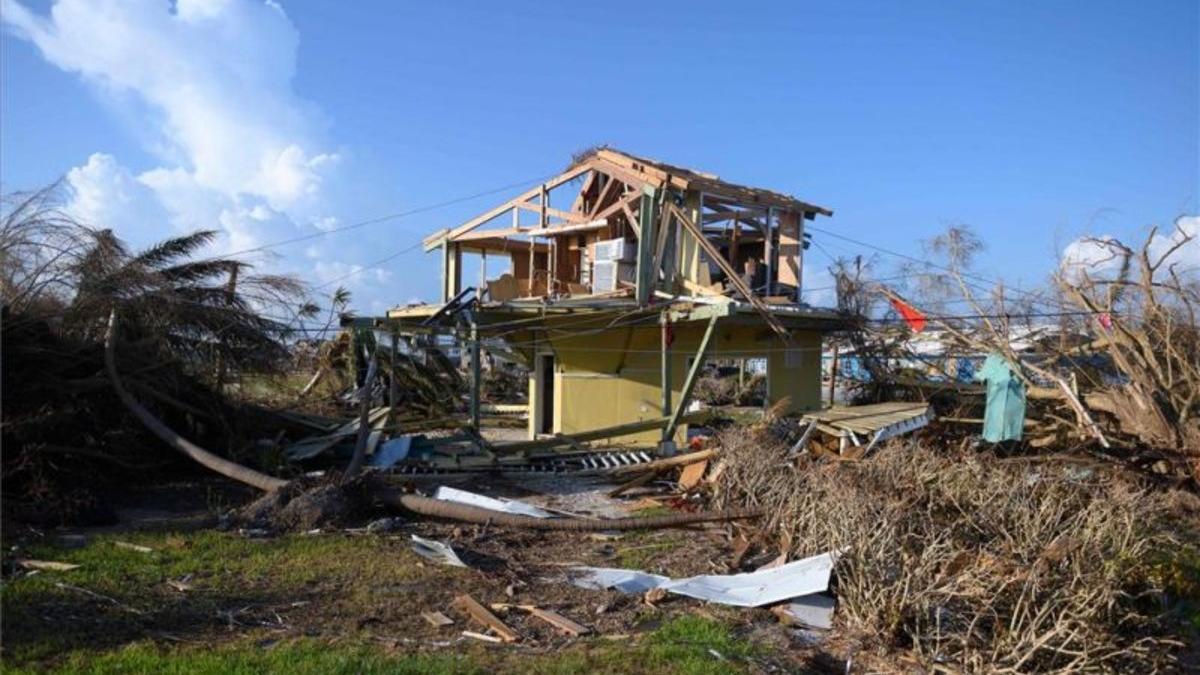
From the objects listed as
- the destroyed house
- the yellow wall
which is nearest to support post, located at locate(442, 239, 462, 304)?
the destroyed house

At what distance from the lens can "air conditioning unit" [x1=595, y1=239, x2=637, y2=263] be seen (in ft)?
58.1

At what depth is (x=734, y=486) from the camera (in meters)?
11.4

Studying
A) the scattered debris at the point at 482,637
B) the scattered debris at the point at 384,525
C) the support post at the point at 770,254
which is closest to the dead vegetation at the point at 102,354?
the scattered debris at the point at 384,525

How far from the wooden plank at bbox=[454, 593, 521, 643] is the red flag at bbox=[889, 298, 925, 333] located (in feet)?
38.1

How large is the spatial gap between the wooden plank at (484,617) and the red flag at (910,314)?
38.1 ft

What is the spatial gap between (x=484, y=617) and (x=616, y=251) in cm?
1154

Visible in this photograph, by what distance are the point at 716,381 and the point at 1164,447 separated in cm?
1950

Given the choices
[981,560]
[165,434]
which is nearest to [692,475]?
[981,560]

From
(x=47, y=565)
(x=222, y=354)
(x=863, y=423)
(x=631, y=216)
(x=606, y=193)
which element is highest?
(x=606, y=193)

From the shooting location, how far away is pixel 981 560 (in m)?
7.14

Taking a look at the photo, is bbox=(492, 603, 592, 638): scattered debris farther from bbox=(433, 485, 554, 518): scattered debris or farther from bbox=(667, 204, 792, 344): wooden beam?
bbox=(667, 204, 792, 344): wooden beam

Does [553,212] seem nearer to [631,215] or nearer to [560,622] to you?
[631,215]

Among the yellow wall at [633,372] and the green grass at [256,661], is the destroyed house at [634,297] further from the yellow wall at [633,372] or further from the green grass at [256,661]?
the green grass at [256,661]

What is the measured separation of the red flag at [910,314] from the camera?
1674 centimetres
